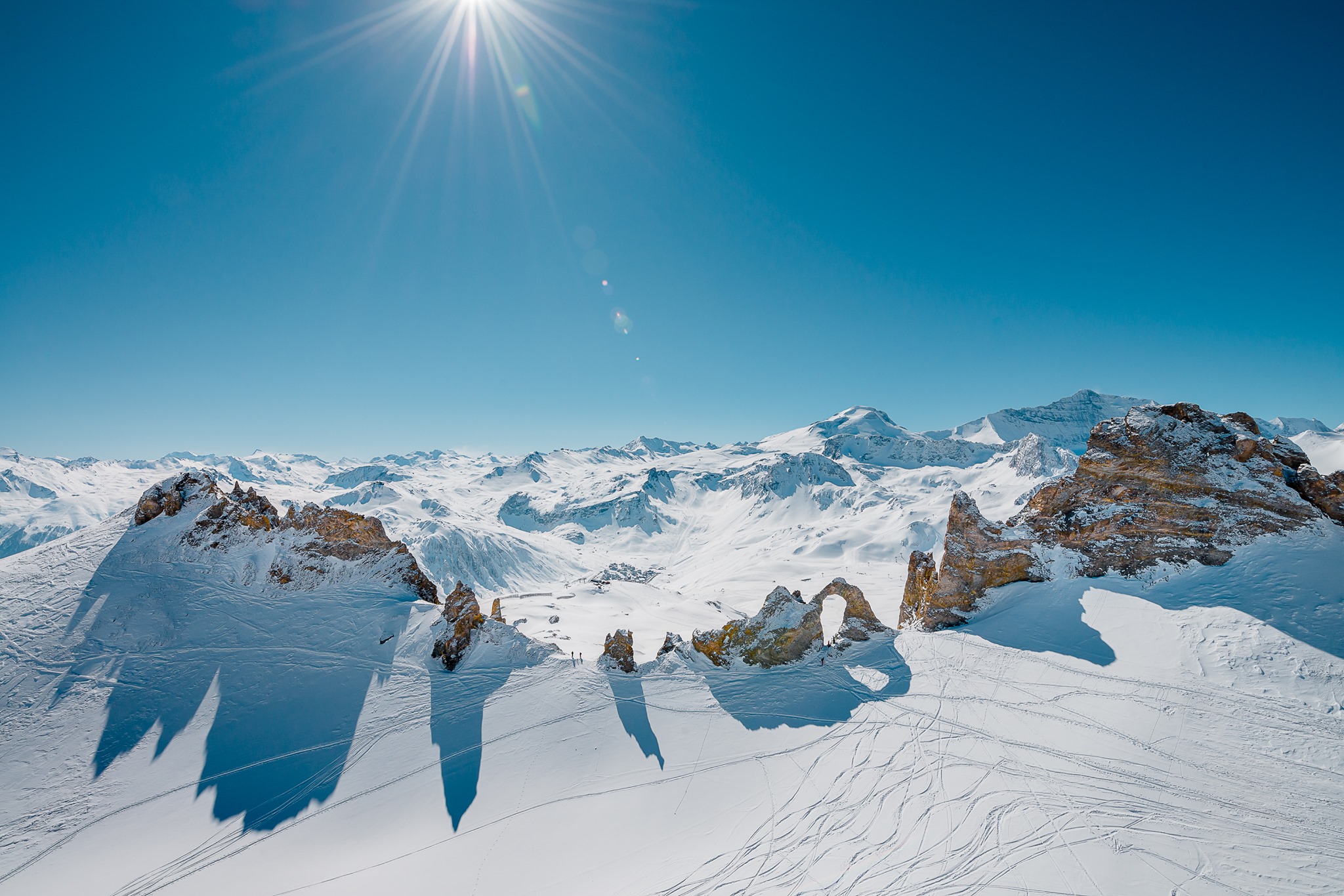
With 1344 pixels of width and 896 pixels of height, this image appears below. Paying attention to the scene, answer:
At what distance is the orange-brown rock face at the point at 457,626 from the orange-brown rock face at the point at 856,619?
18.4 m

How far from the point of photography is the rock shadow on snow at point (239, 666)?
16.9 m

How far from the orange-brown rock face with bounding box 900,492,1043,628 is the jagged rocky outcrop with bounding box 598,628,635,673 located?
55.3ft

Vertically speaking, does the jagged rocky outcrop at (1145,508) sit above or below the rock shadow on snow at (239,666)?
above

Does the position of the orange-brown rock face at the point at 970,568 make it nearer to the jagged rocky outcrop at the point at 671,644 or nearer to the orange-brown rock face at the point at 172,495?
the jagged rocky outcrop at the point at 671,644

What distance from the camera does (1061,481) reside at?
28.2 meters

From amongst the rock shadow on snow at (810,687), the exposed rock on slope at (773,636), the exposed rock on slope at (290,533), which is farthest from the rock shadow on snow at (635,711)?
the exposed rock on slope at (290,533)

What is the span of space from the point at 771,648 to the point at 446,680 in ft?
51.7

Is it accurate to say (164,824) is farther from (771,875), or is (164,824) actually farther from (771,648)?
(771,648)

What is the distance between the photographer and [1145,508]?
24.4 metres

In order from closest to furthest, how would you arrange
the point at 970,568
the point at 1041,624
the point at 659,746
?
the point at 659,746
the point at 1041,624
the point at 970,568

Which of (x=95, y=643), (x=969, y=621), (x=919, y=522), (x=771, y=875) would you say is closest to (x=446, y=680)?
(x=95, y=643)

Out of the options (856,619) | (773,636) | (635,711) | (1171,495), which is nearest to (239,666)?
(635,711)

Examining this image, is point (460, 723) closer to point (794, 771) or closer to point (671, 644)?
point (671, 644)

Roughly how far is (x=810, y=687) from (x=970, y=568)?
12.5m
